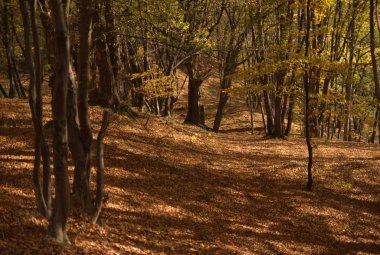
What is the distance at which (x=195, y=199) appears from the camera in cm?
1092

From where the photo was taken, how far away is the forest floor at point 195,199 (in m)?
7.06

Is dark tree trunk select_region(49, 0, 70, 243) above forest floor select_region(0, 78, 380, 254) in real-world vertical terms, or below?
above

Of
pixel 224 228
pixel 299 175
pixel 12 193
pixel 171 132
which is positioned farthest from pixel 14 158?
pixel 299 175

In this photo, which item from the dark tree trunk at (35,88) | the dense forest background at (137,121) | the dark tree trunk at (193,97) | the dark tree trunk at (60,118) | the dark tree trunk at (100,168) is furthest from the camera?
the dark tree trunk at (193,97)

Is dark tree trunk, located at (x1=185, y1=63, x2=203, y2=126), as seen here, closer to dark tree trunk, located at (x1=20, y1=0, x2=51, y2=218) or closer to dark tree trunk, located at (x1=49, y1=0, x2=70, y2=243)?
dark tree trunk, located at (x1=20, y1=0, x2=51, y2=218)

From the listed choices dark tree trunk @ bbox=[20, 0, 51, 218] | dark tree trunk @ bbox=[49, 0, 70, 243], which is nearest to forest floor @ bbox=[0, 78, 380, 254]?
dark tree trunk @ bbox=[49, 0, 70, 243]

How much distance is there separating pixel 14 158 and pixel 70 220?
3708 mm

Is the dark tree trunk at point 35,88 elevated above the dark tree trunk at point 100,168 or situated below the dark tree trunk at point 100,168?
above

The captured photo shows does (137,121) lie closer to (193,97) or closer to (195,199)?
(195,199)

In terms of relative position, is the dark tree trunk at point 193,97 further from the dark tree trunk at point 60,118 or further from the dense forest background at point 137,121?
the dark tree trunk at point 60,118

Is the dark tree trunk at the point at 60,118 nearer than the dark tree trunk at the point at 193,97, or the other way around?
the dark tree trunk at the point at 60,118

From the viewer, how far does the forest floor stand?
7062mm

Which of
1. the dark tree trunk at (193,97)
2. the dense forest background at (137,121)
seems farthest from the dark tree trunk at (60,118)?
the dark tree trunk at (193,97)

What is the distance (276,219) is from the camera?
1079cm
